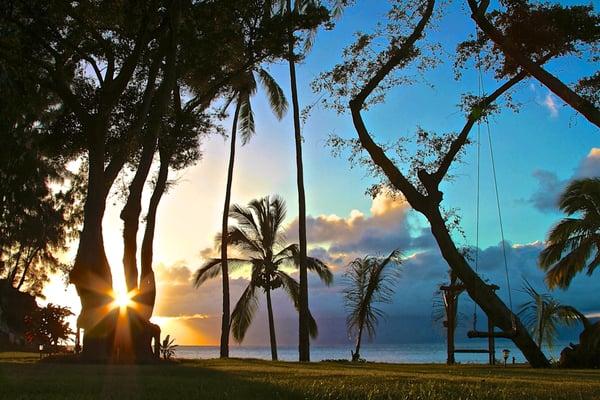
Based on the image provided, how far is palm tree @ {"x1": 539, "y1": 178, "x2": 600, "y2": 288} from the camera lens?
25125 millimetres

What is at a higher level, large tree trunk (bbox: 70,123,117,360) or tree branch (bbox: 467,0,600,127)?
tree branch (bbox: 467,0,600,127)

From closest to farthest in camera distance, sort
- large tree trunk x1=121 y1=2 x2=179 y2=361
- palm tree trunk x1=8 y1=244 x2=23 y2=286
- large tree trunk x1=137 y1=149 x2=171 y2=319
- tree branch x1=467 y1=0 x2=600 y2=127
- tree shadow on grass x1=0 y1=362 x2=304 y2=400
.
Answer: tree shadow on grass x1=0 y1=362 x2=304 y2=400
tree branch x1=467 y1=0 x2=600 y2=127
large tree trunk x1=121 y1=2 x2=179 y2=361
large tree trunk x1=137 y1=149 x2=171 y2=319
palm tree trunk x1=8 y1=244 x2=23 y2=286

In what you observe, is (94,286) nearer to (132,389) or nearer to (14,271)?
(132,389)

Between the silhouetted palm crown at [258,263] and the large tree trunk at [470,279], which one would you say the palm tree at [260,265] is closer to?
the silhouetted palm crown at [258,263]

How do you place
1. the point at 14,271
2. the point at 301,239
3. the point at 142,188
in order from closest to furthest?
the point at 142,188, the point at 301,239, the point at 14,271

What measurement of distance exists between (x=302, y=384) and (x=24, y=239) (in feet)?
108

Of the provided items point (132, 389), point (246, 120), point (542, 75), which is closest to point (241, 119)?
point (246, 120)

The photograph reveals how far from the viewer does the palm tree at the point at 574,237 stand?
25.1 m

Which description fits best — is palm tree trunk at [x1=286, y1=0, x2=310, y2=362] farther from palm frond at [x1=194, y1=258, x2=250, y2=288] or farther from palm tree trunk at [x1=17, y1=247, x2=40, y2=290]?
palm tree trunk at [x1=17, y1=247, x2=40, y2=290]

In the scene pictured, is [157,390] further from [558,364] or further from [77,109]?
[558,364]

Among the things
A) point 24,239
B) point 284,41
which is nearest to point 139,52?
point 284,41

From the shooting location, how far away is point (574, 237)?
2628 cm

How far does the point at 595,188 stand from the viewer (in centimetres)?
2467

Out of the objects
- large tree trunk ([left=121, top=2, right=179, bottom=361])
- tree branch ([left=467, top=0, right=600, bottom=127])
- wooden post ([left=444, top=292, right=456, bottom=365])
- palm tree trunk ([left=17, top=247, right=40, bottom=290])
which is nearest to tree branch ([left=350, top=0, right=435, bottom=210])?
tree branch ([left=467, top=0, right=600, bottom=127])
